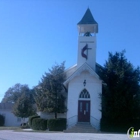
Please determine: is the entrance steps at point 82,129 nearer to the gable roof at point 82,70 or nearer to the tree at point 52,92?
the tree at point 52,92

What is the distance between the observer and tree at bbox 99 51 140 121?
27984mm

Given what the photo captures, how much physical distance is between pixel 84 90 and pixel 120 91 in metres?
4.64

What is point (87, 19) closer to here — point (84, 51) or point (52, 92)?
point (84, 51)

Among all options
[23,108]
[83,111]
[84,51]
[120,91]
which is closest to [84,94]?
[83,111]

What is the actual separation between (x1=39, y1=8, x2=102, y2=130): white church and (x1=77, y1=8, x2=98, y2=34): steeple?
1.56 m

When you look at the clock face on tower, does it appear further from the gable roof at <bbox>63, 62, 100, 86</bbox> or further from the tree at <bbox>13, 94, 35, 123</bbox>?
the tree at <bbox>13, 94, 35, 123</bbox>

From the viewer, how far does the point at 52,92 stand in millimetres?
31000

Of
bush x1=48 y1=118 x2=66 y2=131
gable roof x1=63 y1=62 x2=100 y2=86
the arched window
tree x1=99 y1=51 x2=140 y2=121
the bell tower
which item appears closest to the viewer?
tree x1=99 y1=51 x2=140 y2=121

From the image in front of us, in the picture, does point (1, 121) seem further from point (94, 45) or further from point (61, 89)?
point (94, 45)

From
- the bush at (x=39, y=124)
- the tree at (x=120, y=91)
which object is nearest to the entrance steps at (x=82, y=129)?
the tree at (x=120, y=91)

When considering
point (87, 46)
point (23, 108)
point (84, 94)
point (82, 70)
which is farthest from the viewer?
point (23, 108)

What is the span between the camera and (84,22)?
33.4 metres

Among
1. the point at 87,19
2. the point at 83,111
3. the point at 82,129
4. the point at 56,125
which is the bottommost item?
the point at 82,129

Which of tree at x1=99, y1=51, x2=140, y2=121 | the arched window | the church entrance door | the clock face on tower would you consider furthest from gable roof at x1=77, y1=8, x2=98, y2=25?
the church entrance door
